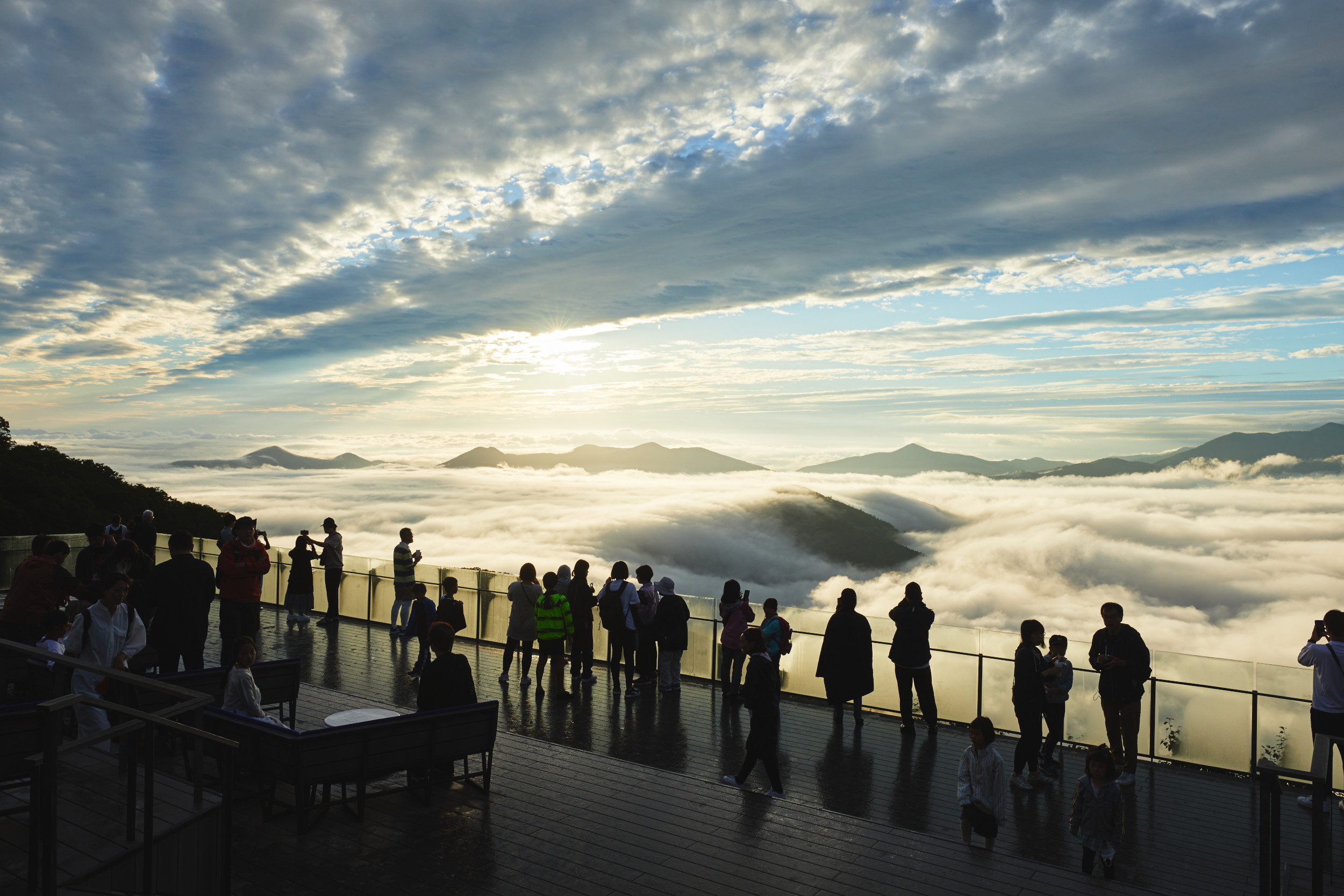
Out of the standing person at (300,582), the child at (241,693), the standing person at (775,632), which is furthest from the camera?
the standing person at (300,582)

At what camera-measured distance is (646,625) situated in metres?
11.7

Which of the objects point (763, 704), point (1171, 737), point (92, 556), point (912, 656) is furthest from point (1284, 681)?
point (92, 556)

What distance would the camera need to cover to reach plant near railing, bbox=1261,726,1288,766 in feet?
29.5

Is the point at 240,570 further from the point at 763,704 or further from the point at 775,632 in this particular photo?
the point at 763,704

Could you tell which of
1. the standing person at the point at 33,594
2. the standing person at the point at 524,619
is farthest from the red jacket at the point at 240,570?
the standing person at the point at 524,619

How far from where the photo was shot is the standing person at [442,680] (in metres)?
7.68

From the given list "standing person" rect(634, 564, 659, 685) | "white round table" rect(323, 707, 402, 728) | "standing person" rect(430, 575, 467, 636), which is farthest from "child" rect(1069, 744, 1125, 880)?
"standing person" rect(430, 575, 467, 636)

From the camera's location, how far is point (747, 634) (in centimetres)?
790

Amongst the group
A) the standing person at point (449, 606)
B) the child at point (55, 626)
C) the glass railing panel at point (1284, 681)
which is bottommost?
the glass railing panel at point (1284, 681)

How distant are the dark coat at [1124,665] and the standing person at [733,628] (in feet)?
13.5

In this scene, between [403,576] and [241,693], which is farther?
[403,576]

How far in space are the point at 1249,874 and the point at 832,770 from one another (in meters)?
3.63

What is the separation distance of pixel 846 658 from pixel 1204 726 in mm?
4068

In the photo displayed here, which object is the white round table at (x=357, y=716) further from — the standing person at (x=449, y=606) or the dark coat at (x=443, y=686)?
the standing person at (x=449, y=606)
